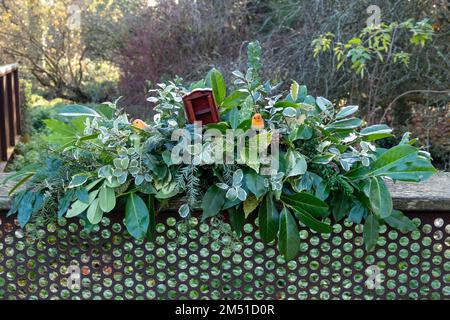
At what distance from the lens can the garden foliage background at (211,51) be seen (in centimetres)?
519

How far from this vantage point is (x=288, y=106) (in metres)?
1.75

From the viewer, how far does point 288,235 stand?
5.25 ft

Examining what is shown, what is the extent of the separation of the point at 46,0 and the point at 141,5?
8.78ft

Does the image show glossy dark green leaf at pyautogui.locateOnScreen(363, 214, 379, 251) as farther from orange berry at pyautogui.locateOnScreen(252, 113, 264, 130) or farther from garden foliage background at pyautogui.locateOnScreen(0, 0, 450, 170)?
garden foliage background at pyautogui.locateOnScreen(0, 0, 450, 170)

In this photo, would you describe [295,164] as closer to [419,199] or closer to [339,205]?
[339,205]

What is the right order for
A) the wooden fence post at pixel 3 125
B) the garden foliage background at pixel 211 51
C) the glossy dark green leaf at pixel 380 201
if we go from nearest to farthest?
1. the glossy dark green leaf at pixel 380 201
2. the garden foliage background at pixel 211 51
3. the wooden fence post at pixel 3 125

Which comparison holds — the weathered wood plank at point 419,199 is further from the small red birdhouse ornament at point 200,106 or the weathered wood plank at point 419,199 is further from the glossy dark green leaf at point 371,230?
the small red birdhouse ornament at point 200,106

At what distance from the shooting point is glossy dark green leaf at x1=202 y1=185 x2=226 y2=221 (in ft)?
5.14

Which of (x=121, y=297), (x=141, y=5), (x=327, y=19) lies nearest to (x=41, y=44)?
(x=141, y=5)

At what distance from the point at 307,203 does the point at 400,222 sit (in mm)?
319

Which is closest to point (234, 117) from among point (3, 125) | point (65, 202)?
point (65, 202)

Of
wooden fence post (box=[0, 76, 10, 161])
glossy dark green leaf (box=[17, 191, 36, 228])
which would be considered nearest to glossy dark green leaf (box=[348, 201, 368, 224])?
glossy dark green leaf (box=[17, 191, 36, 228])

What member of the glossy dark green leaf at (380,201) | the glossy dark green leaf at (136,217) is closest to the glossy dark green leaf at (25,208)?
the glossy dark green leaf at (136,217)

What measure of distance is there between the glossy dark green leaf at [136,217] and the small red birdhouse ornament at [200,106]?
303mm
